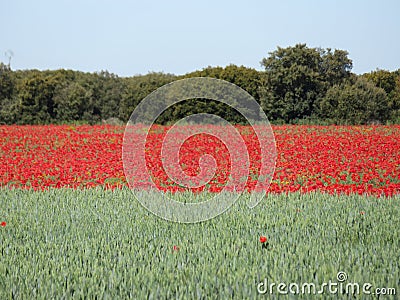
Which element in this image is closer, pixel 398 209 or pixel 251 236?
pixel 251 236

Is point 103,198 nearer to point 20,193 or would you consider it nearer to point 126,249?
point 20,193

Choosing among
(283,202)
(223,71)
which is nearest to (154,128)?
(223,71)

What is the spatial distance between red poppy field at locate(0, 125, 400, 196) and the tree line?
19.3 feet

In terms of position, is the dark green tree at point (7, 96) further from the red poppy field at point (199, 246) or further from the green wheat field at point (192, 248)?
the green wheat field at point (192, 248)

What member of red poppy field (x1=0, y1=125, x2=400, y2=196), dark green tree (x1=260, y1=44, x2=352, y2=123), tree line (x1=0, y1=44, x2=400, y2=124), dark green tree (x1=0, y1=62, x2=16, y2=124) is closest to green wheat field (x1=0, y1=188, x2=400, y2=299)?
red poppy field (x1=0, y1=125, x2=400, y2=196)

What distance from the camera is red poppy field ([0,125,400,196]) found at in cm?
983

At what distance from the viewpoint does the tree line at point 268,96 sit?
2572 centimetres

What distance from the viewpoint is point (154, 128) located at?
22.0 meters

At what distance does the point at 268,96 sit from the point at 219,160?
15.1 m

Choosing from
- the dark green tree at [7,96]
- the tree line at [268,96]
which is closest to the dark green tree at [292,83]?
the tree line at [268,96]

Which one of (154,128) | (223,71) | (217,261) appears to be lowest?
(217,261)

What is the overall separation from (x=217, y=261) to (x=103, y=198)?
3.27 meters

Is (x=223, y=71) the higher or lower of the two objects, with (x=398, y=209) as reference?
higher

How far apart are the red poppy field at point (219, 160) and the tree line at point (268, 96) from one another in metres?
5.88
